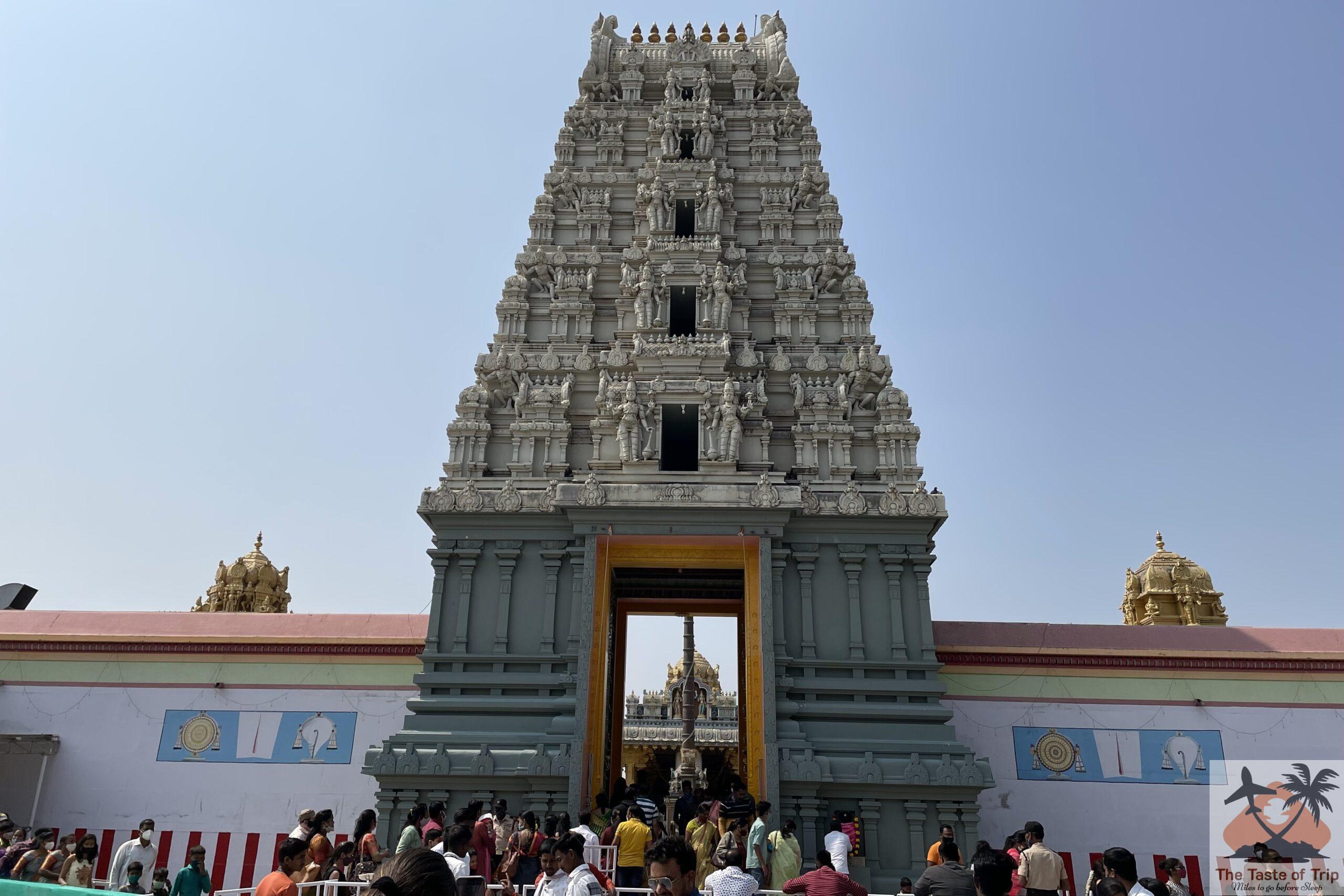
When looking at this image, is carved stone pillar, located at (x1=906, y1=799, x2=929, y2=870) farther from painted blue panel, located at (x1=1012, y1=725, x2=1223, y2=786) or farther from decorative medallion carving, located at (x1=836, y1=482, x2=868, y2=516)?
decorative medallion carving, located at (x1=836, y1=482, x2=868, y2=516)

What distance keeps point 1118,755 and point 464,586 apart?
12.0 metres

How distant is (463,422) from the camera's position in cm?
1792

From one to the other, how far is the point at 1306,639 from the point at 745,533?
439 inches

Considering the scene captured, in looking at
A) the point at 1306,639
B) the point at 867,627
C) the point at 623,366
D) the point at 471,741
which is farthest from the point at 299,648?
the point at 1306,639

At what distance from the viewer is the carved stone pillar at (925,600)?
51.6 feet

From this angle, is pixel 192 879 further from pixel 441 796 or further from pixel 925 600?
pixel 925 600

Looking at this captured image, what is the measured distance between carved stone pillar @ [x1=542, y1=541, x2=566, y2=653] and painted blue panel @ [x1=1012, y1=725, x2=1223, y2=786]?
28.0 ft

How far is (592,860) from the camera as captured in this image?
10375mm

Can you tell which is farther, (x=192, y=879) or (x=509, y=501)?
(x=509, y=501)

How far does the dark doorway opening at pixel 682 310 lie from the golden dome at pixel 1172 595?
2269cm

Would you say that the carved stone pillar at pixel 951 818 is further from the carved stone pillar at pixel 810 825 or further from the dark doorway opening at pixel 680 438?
the dark doorway opening at pixel 680 438

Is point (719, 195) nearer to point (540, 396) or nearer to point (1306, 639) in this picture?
point (540, 396)

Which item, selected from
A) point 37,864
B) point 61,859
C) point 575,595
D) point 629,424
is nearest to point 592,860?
point 37,864

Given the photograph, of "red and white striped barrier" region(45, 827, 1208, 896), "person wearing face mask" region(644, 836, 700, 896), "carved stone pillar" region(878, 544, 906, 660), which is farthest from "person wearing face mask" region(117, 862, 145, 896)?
"carved stone pillar" region(878, 544, 906, 660)
